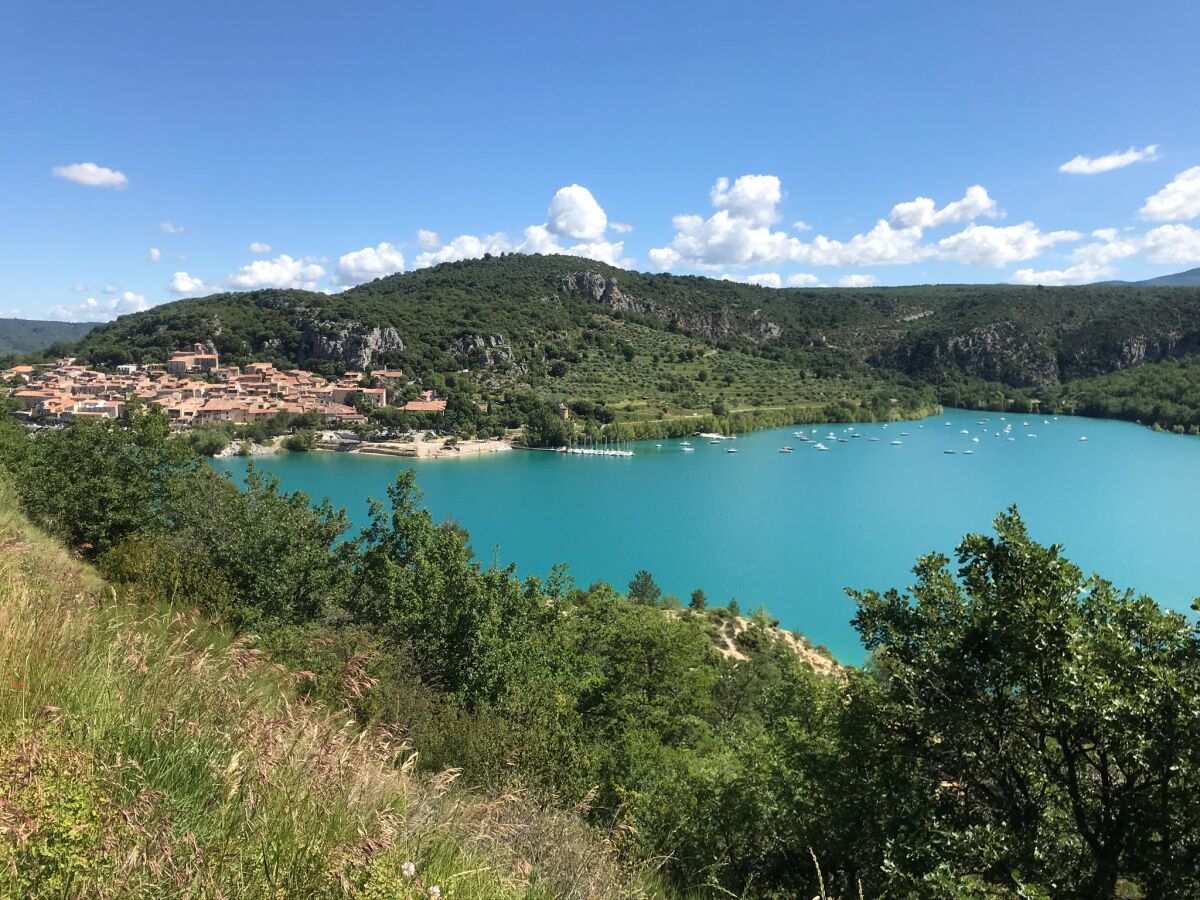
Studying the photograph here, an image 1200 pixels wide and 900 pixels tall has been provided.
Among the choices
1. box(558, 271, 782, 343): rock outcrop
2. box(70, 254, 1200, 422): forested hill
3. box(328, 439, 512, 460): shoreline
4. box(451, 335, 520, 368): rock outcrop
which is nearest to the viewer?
box(328, 439, 512, 460): shoreline

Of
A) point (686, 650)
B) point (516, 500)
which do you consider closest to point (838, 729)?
point (686, 650)

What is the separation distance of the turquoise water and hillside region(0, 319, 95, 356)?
151 meters

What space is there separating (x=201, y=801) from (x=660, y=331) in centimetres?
11510

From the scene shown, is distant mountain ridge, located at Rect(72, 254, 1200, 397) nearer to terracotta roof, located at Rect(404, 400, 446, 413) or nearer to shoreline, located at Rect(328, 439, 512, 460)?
terracotta roof, located at Rect(404, 400, 446, 413)

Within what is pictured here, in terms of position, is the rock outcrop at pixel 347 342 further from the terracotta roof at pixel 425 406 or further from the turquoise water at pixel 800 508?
the turquoise water at pixel 800 508

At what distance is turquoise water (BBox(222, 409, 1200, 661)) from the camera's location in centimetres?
3125

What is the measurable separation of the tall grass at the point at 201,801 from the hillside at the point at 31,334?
194964 millimetres

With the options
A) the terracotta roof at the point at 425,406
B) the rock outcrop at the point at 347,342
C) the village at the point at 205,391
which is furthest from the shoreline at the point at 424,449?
the rock outcrop at the point at 347,342

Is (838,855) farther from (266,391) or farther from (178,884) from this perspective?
(266,391)

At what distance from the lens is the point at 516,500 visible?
1746 inches

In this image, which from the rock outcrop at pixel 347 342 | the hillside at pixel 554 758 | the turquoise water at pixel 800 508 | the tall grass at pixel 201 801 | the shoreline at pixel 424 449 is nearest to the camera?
the tall grass at pixel 201 801

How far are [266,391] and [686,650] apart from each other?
70.7 m

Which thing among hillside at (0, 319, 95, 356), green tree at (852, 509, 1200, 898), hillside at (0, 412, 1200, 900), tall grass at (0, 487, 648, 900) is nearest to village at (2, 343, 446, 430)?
hillside at (0, 412, 1200, 900)

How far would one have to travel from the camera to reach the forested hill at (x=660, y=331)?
275 ft
